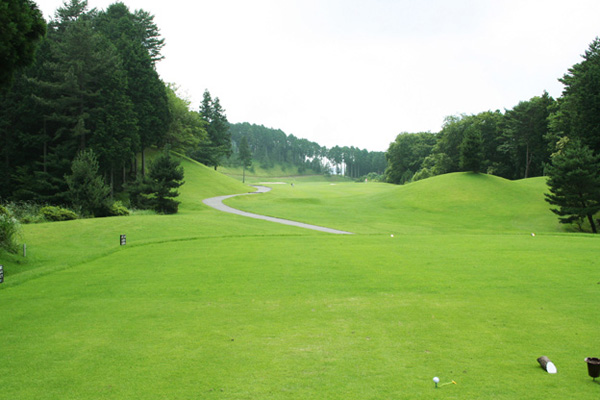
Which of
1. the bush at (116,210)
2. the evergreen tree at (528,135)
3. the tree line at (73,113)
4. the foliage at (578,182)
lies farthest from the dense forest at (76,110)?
the evergreen tree at (528,135)

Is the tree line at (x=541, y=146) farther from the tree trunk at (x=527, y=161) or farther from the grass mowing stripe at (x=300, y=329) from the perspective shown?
the grass mowing stripe at (x=300, y=329)

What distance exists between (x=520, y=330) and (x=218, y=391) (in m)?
4.80

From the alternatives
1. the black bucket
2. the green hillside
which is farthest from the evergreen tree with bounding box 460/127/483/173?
the black bucket

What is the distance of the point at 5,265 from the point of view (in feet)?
44.7

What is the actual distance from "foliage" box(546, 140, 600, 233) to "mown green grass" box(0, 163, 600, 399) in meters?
22.5

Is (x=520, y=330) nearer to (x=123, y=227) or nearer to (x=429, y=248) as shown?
(x=429, y=248)

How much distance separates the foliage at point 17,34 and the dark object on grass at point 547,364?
14332 mm

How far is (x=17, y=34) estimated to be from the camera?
1135 centimetres

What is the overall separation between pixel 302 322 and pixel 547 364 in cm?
354

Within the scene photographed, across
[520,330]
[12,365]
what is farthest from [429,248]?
[12,365]

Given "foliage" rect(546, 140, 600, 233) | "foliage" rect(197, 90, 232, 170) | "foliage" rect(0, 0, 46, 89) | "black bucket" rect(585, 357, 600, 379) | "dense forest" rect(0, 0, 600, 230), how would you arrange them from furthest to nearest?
1. "foliage" rect(197, 90, 232, 170)
2. "dense forest" rect(0, 0, 600, 230)
3. "foliage" rect(546, 140, 600, 233)
4. "foliage" rect(0, 0, 46, 89)
5. "black bucket" rect(585, 357, 600, 379)

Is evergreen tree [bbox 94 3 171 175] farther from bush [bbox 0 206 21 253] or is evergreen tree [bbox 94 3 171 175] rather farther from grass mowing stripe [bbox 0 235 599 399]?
grass mowing stripe [bbox 0 235 599 399]

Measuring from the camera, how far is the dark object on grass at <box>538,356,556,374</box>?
4.59 metres

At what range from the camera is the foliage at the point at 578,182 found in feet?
110
